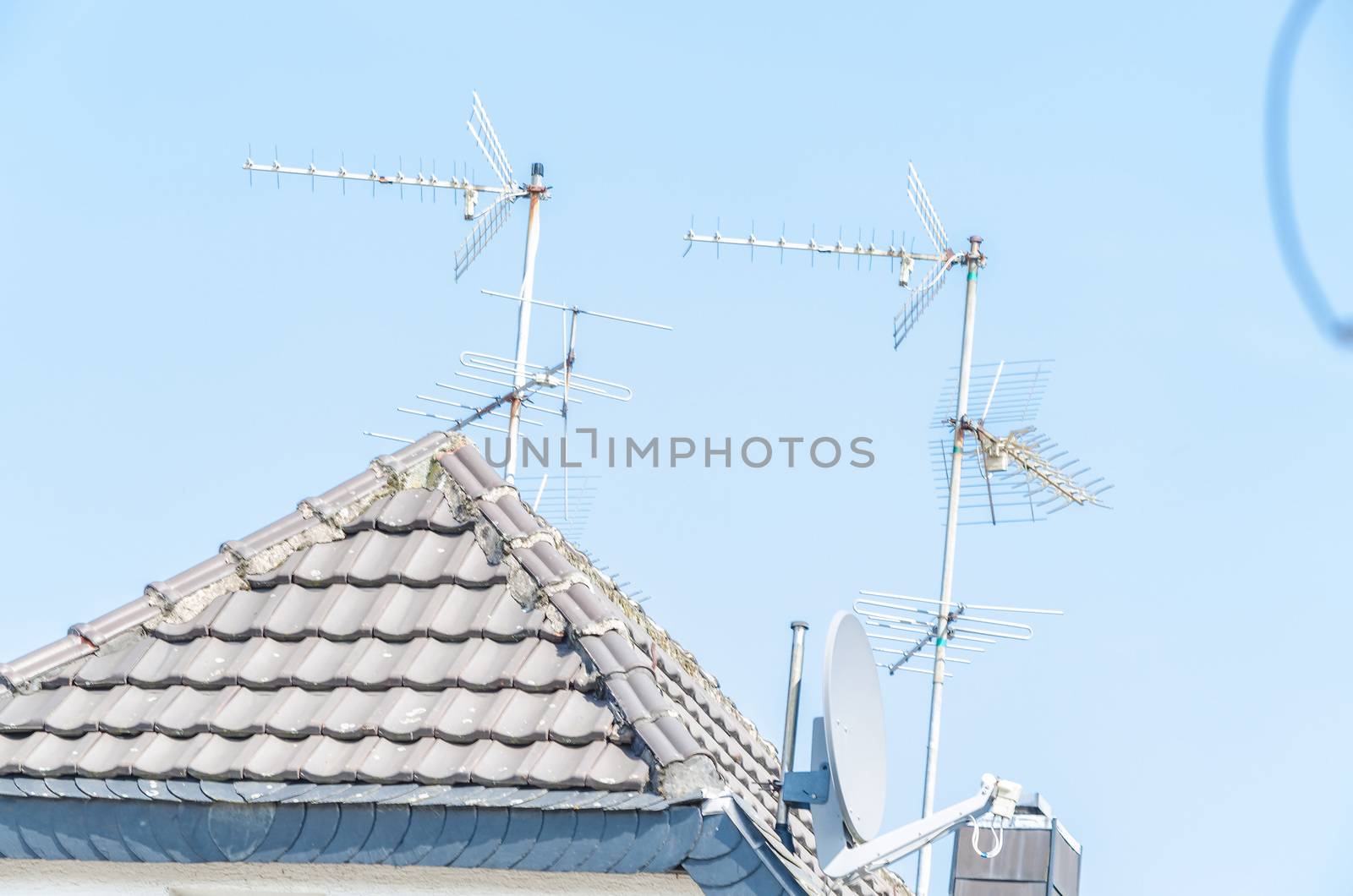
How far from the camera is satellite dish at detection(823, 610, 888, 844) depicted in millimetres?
7566

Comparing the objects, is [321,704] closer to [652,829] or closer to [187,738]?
[187,738]

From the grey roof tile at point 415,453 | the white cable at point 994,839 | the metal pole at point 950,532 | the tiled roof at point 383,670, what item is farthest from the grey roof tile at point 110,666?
the metal pole at point 950,532

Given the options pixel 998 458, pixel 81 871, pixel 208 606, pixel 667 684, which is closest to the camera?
pixel 81 871

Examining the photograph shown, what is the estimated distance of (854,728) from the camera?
312 inches

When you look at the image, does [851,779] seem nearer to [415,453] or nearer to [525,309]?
[415,453]

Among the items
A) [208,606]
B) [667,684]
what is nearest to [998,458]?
[667,684]

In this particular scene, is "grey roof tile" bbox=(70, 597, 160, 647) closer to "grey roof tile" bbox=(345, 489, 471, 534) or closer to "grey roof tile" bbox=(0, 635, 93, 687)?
"grey roof tile" bbox=(0, 635, 93, 687)

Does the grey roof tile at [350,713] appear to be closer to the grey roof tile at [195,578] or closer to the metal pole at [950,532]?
the grey roof tile at [195,578]

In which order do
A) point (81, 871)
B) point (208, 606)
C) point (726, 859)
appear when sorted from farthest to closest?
point (208, 606), point (81, 871), point (726, 859)

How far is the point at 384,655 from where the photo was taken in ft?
27.2

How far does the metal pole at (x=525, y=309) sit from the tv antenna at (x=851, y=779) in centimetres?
529

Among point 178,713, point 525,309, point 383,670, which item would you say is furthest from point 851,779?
point 525,309

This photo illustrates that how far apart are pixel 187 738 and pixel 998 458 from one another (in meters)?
12.3

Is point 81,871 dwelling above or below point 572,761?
below
